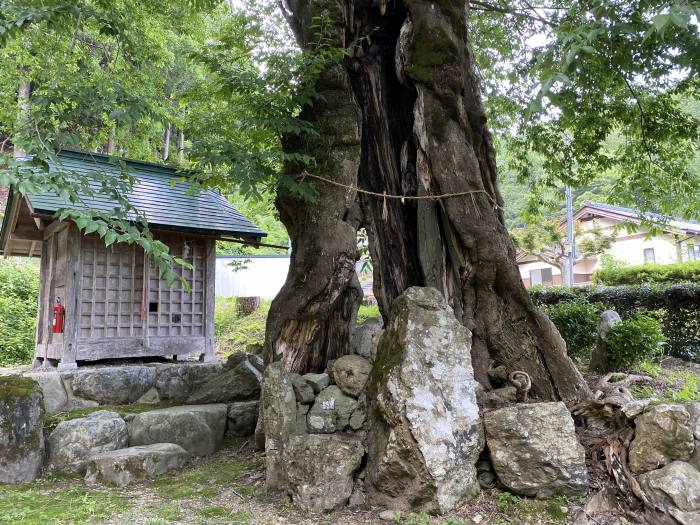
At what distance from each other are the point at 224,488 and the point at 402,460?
1.99 m

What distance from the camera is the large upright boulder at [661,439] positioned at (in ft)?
11.8

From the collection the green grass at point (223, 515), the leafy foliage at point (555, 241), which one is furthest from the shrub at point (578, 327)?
the leafy foliage at point (555, 241)

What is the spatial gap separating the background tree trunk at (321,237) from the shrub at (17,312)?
363 inches

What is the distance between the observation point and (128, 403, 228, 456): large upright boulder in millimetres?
5820

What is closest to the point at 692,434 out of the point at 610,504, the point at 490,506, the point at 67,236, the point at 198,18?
the point at 610,504

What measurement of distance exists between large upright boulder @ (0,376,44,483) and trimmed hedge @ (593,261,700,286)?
14458mm

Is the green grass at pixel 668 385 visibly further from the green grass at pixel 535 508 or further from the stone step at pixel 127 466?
the stone step at pixel 127 466

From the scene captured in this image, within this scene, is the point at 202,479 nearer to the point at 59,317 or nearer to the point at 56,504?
the point at 56,504

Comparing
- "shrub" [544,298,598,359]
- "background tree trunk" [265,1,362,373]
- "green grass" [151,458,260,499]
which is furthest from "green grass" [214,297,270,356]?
"shrub" [544,298,598,359]

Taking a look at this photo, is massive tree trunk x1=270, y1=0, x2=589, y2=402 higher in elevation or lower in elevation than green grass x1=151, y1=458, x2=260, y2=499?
higher

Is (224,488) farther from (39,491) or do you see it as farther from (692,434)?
(692,434)

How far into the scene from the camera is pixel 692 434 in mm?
3607

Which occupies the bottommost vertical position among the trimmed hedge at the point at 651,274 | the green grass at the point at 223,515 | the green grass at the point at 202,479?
the green grass at the point at 202,479

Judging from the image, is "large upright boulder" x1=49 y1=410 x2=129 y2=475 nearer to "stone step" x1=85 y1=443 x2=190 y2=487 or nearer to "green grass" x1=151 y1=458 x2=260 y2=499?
"stone step" x1=85 y1=443 x2=190 y2=487
